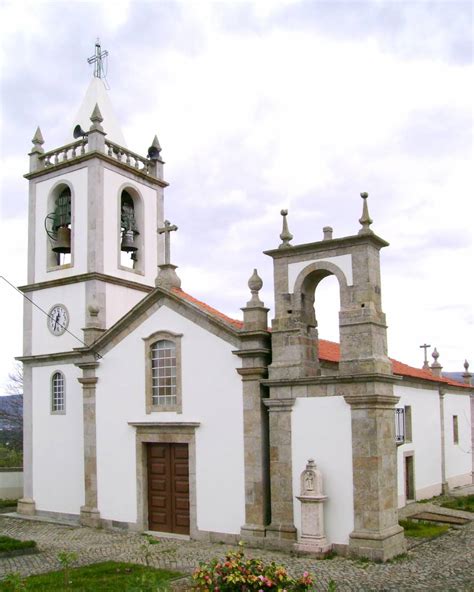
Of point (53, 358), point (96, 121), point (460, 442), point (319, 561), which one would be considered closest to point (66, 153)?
point (96, 121)

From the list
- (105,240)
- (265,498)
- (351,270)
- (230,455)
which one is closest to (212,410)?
(230,455)

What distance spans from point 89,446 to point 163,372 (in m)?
3.08

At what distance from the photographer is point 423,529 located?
52.4 ft

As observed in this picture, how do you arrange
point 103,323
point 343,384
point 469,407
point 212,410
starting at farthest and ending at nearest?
point 469,407 < point 103,323 < point 212,410 < point 343,384

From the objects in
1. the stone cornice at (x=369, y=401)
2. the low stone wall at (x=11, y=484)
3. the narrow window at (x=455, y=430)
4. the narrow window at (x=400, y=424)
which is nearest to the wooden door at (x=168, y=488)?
the stone cornice at (x=369, y=401)

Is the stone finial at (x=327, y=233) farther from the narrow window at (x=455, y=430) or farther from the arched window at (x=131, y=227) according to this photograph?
the narrow window at (x=455, y=430)

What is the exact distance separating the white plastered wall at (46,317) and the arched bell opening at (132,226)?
178cm

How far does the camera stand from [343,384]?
13.6 metres

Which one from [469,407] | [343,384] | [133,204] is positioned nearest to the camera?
[343,384]

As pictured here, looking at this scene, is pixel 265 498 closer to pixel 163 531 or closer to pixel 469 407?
pixel 163 531

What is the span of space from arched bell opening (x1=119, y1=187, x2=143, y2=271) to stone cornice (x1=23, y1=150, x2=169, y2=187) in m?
0.59

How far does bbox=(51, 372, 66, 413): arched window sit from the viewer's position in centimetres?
1952

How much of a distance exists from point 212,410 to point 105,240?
21.3 ft

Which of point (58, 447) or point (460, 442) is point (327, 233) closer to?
point (58, 447)
